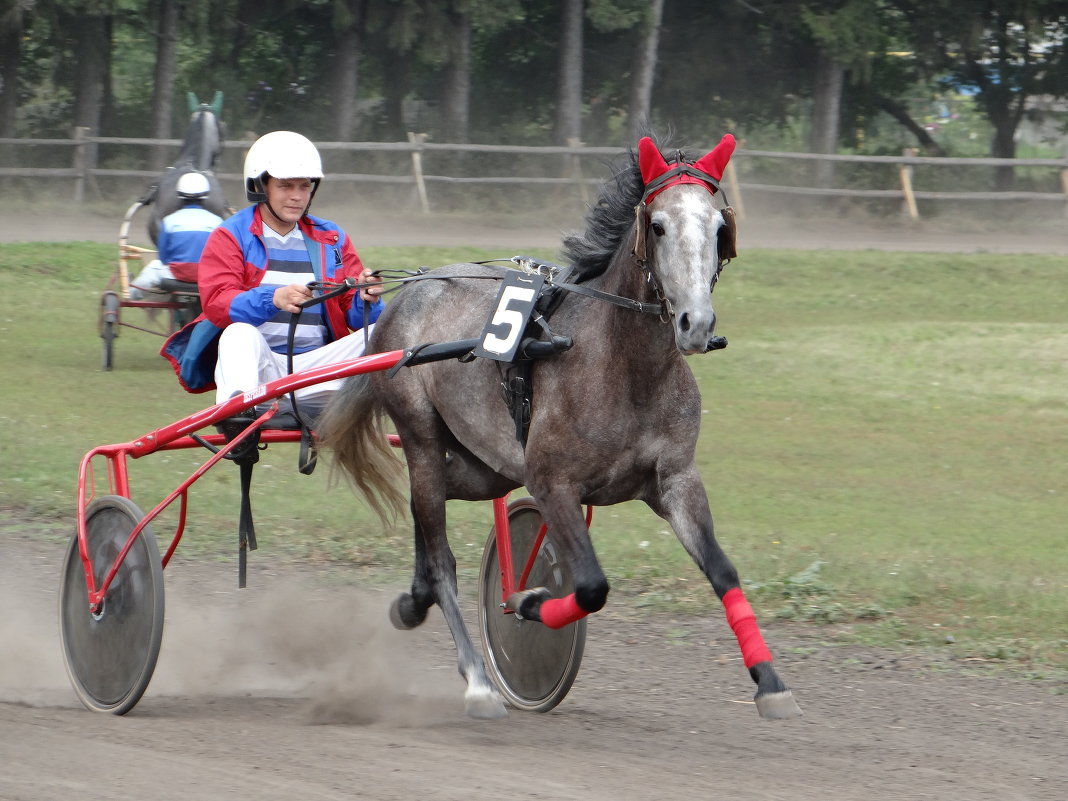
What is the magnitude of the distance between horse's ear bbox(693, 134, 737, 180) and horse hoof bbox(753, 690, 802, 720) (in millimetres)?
1384

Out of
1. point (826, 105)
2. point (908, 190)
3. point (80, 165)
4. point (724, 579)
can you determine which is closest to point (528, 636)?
point (724, 579)

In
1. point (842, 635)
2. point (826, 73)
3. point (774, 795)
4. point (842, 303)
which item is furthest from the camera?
point (826, 73)

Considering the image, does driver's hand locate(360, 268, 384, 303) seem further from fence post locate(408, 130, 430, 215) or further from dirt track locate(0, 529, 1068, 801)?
fence post locate(408, 130, 430, 215)

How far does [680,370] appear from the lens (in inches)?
166

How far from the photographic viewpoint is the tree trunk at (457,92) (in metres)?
23.0

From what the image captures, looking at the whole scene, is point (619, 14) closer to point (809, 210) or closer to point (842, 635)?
point (809, 210)

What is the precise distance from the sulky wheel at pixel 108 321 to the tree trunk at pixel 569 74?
12.1 metres

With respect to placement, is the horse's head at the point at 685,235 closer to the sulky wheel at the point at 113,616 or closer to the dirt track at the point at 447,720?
the dirt track at the point at 447,720

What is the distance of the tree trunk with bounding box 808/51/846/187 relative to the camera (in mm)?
24203

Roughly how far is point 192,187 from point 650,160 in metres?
7.67

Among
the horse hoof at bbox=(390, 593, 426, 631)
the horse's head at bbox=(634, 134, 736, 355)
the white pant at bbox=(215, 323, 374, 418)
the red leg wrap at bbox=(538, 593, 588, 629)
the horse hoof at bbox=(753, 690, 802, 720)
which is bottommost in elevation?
the horse hoof at bbox=(390, 593, 426, 631)

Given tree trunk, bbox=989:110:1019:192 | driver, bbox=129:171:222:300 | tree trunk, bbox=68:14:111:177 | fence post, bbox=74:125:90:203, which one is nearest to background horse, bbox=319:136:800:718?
driver, bbox=129:171:222:300

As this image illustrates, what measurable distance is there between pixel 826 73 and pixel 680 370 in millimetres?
21293

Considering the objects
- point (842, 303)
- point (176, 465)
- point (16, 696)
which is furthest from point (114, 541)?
point (842, 303)
